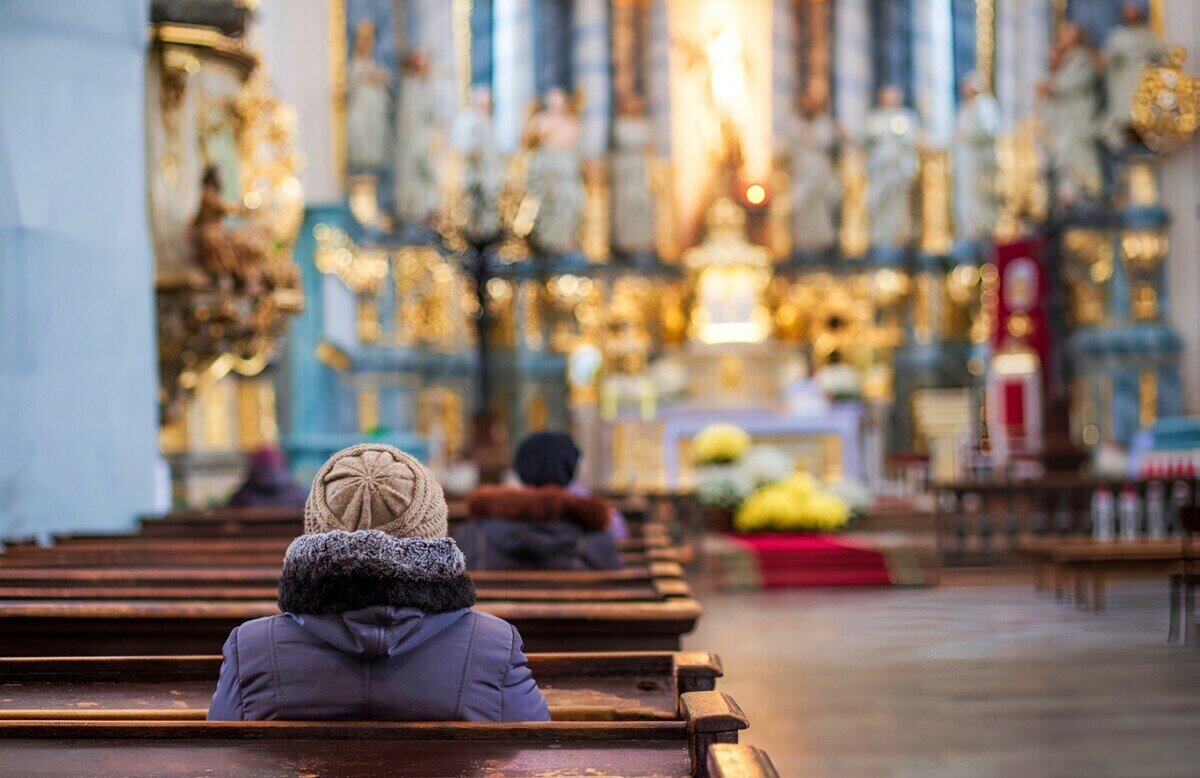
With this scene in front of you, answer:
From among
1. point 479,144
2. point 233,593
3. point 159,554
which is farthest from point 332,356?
point 233,593

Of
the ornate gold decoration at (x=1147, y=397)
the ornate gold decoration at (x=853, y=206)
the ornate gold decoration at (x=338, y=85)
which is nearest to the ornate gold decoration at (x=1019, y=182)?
the ornate gold decoration at (x=853, y=206)

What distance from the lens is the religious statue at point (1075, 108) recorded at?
15945 millimetres

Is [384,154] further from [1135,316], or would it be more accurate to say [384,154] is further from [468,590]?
[468,590]

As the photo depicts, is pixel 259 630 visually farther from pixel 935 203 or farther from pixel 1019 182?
pixel 935 203

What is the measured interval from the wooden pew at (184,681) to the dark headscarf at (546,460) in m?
1.76

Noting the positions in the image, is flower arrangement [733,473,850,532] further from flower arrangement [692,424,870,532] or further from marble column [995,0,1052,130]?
marble column [995,0,1052,130]

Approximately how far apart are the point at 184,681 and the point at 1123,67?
47.6ft

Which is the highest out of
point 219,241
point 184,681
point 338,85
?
point 338,85

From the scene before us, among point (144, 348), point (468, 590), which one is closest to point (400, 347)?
point (144, 348)

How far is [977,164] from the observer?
1777 centimetres

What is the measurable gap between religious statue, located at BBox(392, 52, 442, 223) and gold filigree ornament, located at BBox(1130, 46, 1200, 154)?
782 cm

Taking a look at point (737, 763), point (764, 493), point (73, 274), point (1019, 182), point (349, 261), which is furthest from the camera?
point (1019, 182)

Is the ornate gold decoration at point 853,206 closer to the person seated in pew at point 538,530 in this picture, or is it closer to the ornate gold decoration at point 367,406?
the ornate gold decoration at point 367,406

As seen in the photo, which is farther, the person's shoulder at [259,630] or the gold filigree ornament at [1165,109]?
the gold filigree ornament at [1165,109]
